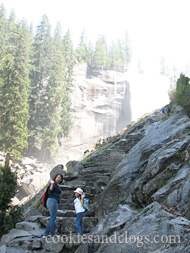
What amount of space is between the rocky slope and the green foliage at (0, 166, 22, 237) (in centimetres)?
29

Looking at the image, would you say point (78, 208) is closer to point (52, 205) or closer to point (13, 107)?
point (52, 205)

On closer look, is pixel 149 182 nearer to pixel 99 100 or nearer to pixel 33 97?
pixel 33 97

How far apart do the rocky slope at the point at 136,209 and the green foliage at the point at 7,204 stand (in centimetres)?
29

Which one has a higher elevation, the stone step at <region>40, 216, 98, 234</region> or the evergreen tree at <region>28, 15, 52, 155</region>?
the evergreen tree at <region>28, 15, 52, 155</region>

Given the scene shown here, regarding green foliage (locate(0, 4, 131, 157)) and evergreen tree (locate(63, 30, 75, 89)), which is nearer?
green foliage (locate(0, 4, 131, 157))

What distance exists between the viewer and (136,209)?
6449 mm

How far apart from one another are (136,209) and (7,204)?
3854 millimetres

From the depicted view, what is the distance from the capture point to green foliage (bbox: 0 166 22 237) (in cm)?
715

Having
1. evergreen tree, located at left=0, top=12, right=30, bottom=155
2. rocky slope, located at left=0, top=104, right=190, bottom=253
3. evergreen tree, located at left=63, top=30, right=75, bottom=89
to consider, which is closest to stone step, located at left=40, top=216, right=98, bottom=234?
rocky slope, located at left=0, top=104, right=190, bottom=253

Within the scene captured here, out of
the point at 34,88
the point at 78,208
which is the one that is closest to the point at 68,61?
the point at 34,88

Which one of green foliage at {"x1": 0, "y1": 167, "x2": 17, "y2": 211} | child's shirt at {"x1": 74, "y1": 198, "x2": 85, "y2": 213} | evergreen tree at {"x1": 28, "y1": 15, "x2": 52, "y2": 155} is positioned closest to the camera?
child's shirt at {"x1": 74, "y1": 198, "x2": 85, "y2": 213}

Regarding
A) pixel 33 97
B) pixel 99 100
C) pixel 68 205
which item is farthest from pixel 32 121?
pixel 68 205

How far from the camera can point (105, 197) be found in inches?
332

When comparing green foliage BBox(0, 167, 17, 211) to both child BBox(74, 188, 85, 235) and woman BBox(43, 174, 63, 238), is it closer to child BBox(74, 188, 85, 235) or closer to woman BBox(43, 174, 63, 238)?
woman BBox(43, 174, 63, 238)
